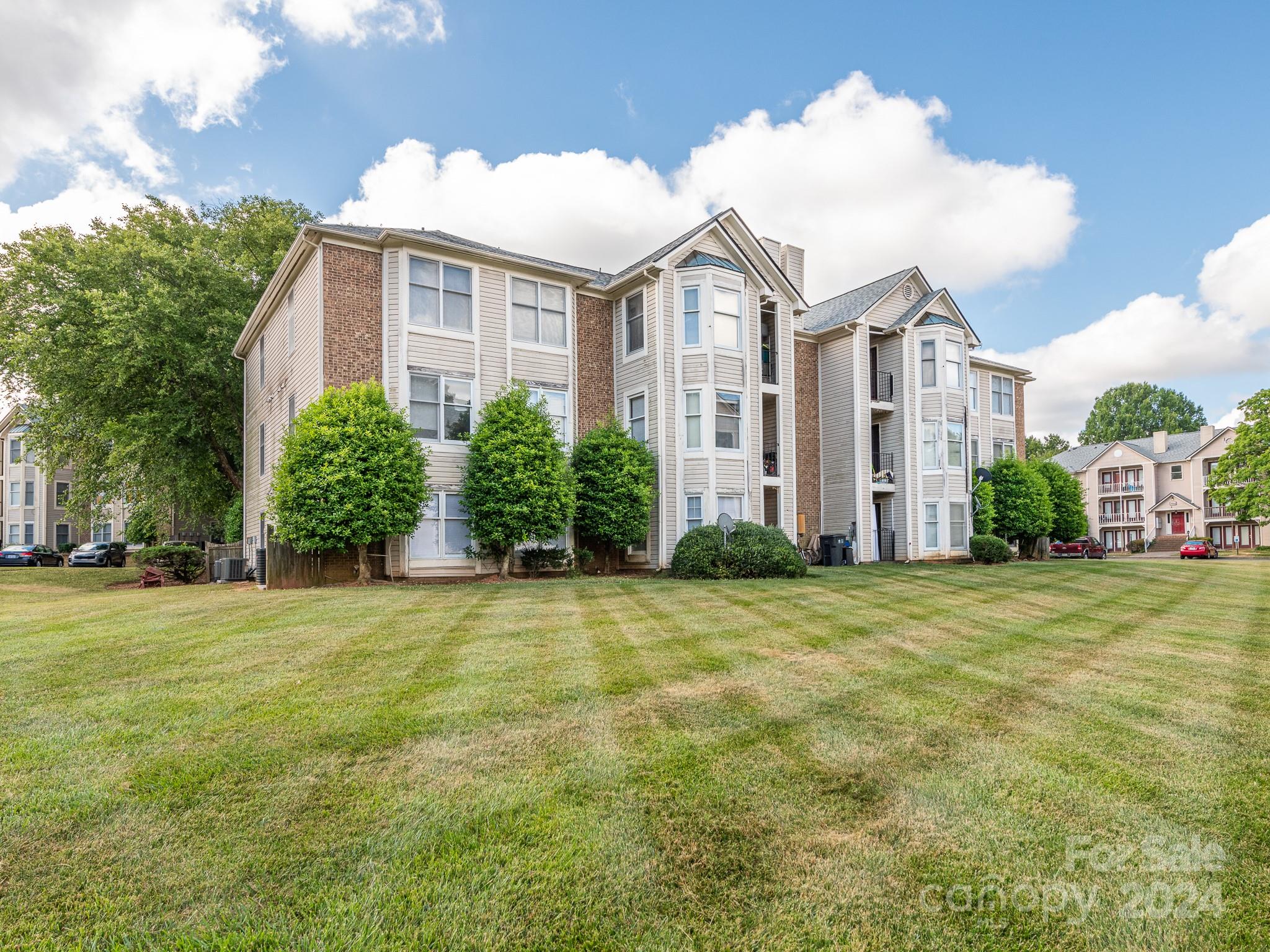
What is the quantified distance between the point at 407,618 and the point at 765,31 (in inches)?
608

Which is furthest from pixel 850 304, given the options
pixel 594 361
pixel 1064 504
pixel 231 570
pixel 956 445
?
pixel 231 570

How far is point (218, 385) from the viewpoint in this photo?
83.5ft

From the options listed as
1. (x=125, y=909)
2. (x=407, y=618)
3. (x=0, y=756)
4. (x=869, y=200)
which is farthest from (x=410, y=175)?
(x=125, y=909)

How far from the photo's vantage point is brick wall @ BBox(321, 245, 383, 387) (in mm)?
15977

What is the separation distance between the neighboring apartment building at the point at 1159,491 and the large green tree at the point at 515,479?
55.1 m

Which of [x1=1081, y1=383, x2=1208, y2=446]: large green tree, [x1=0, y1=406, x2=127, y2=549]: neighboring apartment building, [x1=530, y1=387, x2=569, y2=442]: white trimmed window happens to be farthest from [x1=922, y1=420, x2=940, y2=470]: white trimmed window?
[x1=1081, y1=383, x2=1208, y2=446]: large green tree

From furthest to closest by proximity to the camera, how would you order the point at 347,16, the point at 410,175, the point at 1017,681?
1. the point at 410,175
2. the point at 347,16
3. the point at 1017,681

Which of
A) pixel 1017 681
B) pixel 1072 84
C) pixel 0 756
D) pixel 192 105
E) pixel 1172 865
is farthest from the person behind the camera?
pixel 192 105

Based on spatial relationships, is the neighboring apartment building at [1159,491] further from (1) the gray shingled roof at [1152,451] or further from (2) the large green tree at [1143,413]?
(2) the large green tree at [1143,413]

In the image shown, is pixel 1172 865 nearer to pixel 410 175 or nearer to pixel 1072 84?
pixel 1072 84

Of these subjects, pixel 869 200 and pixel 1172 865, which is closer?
pixel 1172 865

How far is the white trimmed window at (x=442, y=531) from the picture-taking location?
16516 mm

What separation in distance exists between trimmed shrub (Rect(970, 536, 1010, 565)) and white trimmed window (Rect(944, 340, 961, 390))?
604 centimetres

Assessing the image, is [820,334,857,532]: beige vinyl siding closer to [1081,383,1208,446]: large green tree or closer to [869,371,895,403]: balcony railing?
[869,371,895,403]: balcony railing
